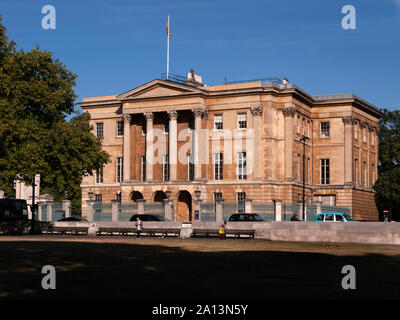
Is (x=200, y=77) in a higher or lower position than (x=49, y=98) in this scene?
higher

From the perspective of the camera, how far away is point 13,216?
63.5 m

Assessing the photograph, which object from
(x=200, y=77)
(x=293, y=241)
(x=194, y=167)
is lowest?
(x=293, y=241)

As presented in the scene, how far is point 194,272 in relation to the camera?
2073 centimetres

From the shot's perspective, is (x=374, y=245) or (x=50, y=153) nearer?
(x=374, y=245)

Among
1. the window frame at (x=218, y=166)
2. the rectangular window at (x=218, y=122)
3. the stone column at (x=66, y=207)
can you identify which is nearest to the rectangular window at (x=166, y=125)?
the rectangular window at (x=218, y=122)

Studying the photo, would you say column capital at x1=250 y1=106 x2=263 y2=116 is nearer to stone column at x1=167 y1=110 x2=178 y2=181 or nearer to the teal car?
stone column at x1=167 y1=110 x2=178 y2=181

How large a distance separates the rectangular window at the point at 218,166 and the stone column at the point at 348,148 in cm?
1521

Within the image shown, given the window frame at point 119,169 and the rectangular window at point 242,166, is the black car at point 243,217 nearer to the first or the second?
the rectangular window at point 242,166

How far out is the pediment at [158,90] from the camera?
3314 inches

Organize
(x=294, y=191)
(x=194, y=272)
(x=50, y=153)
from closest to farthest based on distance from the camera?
(x=194, y=272) → (x=50, y=153) → (x=294, y=191)
